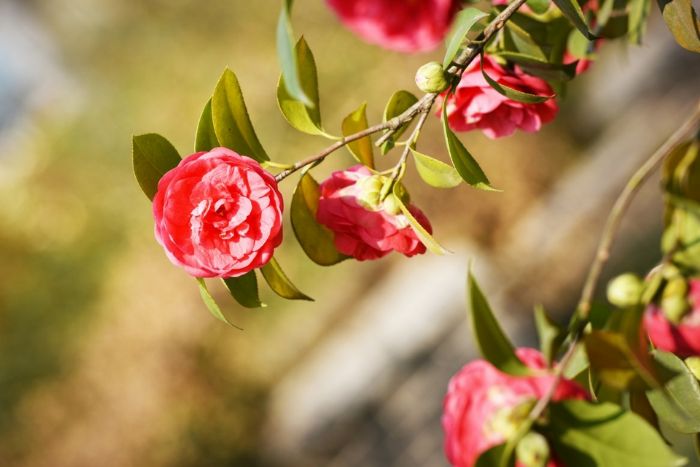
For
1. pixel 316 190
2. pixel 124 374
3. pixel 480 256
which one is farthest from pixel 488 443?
pixel 124 374

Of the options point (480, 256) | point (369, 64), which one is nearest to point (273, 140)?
point (369, 64)

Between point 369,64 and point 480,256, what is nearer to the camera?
point 480,256

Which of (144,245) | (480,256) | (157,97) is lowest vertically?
(480,256)

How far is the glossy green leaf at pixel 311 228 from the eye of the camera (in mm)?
509

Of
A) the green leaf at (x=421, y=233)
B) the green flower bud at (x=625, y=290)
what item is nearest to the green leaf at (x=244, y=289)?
the green leaf at (x=421, y=233)

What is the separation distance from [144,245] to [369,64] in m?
1.06

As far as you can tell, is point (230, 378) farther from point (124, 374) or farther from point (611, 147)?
point (611, 147)

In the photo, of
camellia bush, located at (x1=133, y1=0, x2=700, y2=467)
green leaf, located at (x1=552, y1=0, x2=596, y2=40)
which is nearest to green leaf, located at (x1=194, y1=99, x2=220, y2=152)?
camellia bush, located at (x1=133, y1=0, x2=700, y2=467)

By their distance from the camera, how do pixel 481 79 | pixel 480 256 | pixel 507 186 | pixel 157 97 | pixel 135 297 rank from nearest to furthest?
pixel 481 79 < pixel 480 256 < pixel 507 186 < pixel 135 297 < pixel 157 97

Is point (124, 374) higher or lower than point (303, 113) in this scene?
lower

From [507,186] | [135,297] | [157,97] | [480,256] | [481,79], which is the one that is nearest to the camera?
[481,79]

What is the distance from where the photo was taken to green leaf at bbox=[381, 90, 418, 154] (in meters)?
0.48

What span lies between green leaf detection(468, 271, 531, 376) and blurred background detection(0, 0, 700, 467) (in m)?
1.75

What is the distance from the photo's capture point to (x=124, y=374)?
2.69m
